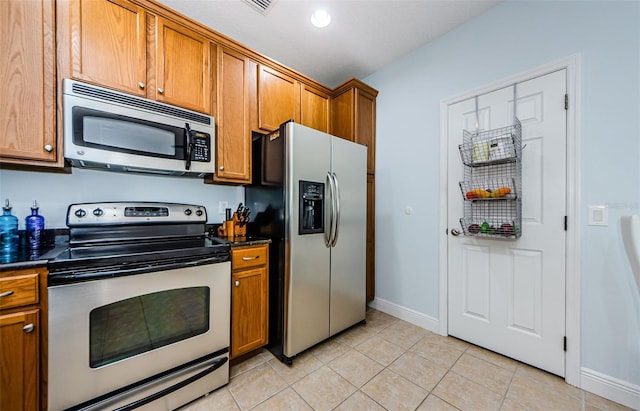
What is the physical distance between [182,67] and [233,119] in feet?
1.59

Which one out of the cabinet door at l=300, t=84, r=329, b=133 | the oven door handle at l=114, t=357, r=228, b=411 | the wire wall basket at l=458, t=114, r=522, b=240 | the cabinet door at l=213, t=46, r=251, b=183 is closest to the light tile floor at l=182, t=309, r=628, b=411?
the oven door handle at l=114, t=357, r=228, b=411

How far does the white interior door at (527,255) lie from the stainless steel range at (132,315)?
2.03m

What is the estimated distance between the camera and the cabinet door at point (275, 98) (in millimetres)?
2207

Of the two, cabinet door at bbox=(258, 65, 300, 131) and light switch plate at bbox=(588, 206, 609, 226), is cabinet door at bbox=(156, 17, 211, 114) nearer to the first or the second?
A: cabinet door at bbox=(258, 65, 300, 131)

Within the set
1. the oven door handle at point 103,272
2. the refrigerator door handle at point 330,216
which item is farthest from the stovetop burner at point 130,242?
the refrigerator door handle at point 330,216

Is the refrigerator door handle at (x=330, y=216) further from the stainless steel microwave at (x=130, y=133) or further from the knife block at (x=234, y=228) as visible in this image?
the stainless steel microwave at (x=130, y=133)

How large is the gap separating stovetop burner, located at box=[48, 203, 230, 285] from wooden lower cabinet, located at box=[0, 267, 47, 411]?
0.08m

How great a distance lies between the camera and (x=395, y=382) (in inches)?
63.8

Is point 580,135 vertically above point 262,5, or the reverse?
point 262,5

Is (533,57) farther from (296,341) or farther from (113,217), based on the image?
(113,217)

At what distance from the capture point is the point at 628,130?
1.42 metres

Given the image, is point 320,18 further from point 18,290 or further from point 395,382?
point 395,382

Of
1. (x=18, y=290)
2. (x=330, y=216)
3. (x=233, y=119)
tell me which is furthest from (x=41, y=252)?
(x=330, y=216)

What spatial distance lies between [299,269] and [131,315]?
1022 millimetres
